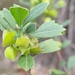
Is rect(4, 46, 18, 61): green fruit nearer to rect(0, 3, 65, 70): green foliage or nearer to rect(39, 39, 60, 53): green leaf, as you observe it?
rect(0, 3, 65, 70): green foliage

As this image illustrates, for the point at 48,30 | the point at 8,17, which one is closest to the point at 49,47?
the point at 48,30

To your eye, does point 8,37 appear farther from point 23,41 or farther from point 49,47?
point 49,47

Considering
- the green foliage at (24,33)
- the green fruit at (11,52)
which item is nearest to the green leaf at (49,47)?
the green foliage at (24,33)

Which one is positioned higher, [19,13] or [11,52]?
[19,13]

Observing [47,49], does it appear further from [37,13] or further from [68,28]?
[68,28]

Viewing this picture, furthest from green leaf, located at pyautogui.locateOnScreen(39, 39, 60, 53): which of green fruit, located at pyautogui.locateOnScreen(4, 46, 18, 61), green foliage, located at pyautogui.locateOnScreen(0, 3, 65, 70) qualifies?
green fruit, located at pyautogui.locateOnScreen(4, 46, 18, 61)

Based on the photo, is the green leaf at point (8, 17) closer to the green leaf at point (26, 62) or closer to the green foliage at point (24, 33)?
the green foliage at point (24, 33)
